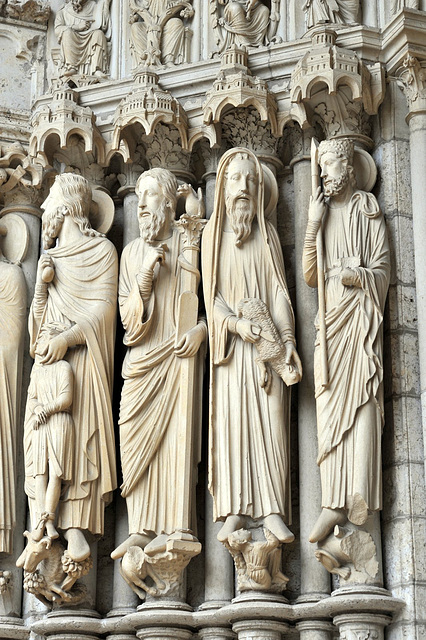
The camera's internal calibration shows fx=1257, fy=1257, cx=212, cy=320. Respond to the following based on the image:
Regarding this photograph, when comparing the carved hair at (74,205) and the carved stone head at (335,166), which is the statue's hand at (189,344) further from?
the carved stone head at (335,166)

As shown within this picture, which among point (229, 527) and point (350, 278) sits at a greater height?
point (350, 278)

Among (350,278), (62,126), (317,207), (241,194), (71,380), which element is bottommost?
(71,380)

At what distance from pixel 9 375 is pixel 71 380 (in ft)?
1.72

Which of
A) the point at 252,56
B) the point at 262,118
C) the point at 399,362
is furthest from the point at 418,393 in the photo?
the point at 252,56

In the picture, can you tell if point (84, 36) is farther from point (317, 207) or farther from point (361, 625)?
point (361, 625)

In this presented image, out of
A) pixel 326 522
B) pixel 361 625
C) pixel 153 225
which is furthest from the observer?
pixel 153 225

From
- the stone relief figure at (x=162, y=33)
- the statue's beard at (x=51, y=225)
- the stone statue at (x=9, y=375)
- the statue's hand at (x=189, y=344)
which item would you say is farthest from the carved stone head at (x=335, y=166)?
the stone statue at (x=9, y=375)

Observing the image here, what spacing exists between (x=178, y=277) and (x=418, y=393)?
52.7 inches

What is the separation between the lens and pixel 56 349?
6.24m

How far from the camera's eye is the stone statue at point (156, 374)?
596cm

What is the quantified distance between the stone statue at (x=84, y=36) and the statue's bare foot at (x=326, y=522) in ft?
9.13

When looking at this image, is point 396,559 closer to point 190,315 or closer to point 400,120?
point 190,315

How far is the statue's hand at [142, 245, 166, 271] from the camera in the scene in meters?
6.23

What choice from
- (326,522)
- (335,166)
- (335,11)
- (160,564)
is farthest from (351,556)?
(335,11)
